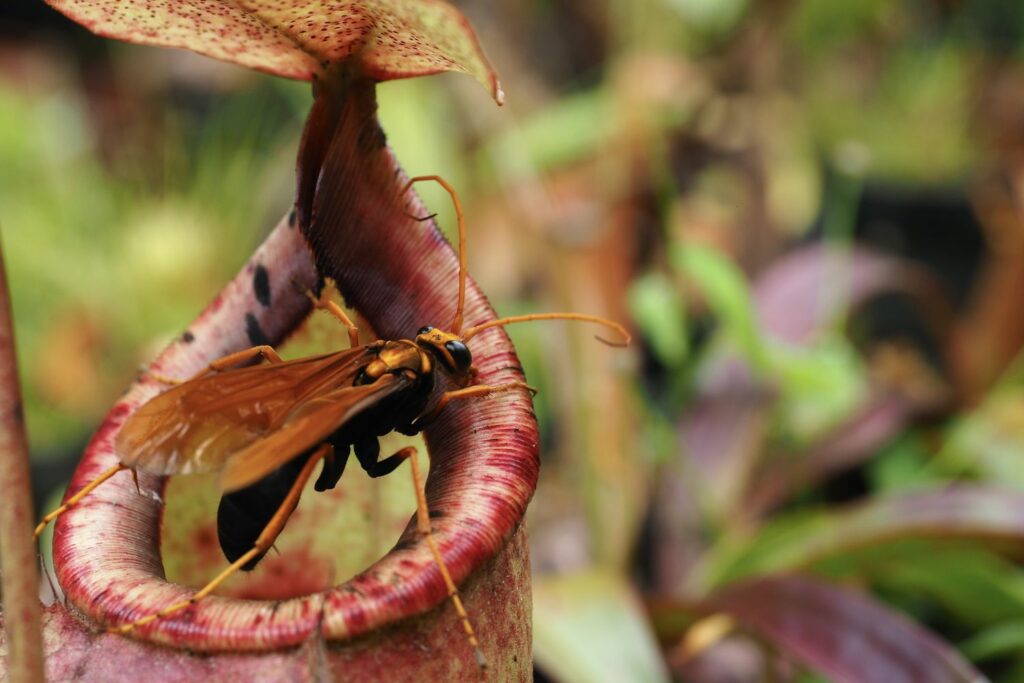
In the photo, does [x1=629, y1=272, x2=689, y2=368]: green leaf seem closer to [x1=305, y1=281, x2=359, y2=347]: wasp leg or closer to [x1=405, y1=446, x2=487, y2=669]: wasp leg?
[x1=305, y1=281, x2=359, y2=347]: wasp leg

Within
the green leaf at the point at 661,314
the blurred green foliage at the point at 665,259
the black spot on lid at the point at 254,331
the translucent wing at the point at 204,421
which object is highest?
the translucent wing at the point at 204,421

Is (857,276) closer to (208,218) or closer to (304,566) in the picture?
(304,566)

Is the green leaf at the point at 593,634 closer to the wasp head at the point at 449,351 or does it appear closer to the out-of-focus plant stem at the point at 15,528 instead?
the wasp head at the point at 449,351

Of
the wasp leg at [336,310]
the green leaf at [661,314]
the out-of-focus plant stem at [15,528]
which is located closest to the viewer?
the out-of-focus plant stem at [15,528]

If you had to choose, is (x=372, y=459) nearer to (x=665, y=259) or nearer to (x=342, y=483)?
(x=342, y=483)

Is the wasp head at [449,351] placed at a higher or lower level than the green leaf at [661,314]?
higher

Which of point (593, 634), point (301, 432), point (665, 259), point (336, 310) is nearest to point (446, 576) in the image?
point (301, 432)

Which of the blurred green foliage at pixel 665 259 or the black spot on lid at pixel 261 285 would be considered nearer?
the black spot on lid at pixel 261 285

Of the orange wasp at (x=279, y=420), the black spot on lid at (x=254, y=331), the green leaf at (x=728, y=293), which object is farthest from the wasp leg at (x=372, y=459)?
the green leaf at (x=728, y=293)

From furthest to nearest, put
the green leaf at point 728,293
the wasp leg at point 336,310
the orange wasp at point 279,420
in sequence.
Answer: the green leaf at point 728,293 < the wasp leg at point 336,310 < the orange wasp at point 279,420

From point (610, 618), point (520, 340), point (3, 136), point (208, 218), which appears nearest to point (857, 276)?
point (520, 340)
